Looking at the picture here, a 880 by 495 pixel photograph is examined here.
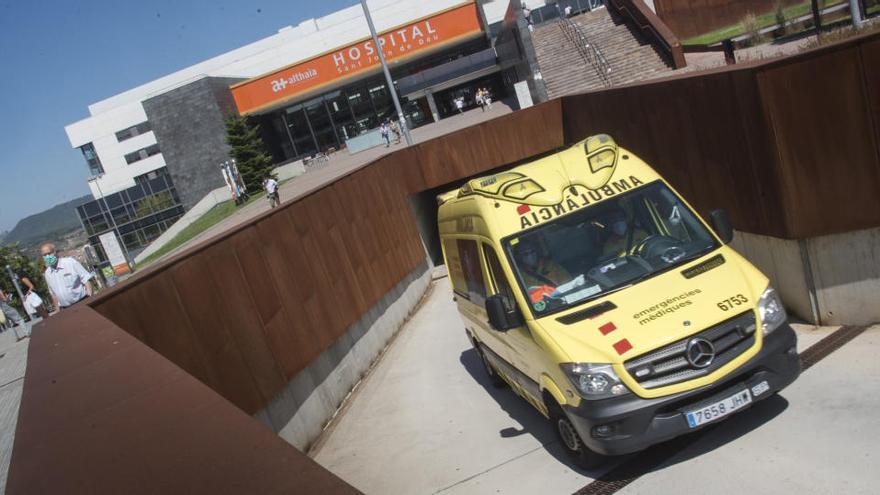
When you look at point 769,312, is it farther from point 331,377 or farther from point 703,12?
point 703,12

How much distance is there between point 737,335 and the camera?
5.92m

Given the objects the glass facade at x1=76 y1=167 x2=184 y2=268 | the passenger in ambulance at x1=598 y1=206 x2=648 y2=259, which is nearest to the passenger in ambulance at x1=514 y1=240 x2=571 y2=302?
the passenger in ambulance at x1=598 y1=206 x2=648 y2=259

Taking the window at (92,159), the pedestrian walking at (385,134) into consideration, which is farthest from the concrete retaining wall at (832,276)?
the window at (92,159)

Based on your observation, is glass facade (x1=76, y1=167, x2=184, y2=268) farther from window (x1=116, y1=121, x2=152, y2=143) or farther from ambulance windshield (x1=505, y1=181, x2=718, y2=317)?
ambulance windshield (x1=505, y1=181, x2=718, y2=317)

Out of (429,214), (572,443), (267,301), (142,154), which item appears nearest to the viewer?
(572,443)

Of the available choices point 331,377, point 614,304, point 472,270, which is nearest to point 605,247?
point 614,304

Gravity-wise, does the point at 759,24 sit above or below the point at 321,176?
above

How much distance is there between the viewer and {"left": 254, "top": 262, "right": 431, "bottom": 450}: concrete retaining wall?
28.7 feet

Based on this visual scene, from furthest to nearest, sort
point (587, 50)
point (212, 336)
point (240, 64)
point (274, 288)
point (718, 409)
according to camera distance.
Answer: point (240, 64) → point (587, 50) → point (274, 288) → point (212, 336) → point (718, 409)

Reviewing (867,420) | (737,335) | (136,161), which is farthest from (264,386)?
(136,161)

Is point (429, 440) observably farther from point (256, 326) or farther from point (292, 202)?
point (292, 202)

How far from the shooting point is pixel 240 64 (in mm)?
65750

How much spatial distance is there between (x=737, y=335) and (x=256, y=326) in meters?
5.42

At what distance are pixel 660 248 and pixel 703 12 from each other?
32361 mm
